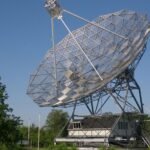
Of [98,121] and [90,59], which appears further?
[98,121]

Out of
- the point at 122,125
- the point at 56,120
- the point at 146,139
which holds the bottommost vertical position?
the point at 146,139

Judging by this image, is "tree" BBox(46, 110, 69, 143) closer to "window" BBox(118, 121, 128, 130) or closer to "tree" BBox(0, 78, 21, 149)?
"window" BBox(118, 121, 128, 130)

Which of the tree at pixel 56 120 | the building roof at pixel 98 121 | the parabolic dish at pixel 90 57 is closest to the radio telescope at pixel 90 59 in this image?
the parabolic dish at pixel 90 57

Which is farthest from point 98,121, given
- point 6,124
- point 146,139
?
point 6,124

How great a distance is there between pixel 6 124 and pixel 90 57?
20.0 m

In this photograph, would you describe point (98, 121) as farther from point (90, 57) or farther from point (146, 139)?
point (90, 57)

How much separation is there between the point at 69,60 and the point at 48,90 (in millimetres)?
5448

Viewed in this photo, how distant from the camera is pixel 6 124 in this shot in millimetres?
41375

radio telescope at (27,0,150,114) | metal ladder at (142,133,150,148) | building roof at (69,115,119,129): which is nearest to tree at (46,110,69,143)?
building roof at (69,115,119,129)

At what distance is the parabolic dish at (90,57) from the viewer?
55781 millimetres

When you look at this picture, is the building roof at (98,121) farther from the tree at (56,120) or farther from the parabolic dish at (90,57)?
the tree at (56,120)

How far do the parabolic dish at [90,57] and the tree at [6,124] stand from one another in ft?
47.9

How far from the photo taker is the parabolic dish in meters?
55.8

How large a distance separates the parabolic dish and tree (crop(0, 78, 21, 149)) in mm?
14597
